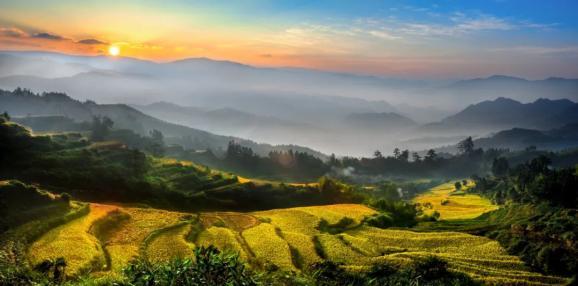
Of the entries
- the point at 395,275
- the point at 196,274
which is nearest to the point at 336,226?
the point at 395,275

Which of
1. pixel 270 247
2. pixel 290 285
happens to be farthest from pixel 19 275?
pixel 270 247

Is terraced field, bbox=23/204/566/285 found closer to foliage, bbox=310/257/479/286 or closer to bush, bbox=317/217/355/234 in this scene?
bush, bbox=317/217/355/234

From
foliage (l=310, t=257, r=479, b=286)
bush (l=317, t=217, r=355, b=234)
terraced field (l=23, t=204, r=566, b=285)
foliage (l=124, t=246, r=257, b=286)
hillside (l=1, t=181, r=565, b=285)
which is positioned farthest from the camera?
bush (l=317, t=217, r=355, b=234)

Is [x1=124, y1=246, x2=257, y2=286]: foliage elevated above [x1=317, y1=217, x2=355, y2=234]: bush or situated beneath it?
elevated above

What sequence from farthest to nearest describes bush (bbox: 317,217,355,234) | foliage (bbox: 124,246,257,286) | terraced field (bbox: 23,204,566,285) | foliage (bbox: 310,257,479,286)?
bush (bbox: 317,217,355,234), terraced field (bbox: 23,204,566,285), foliage (bbox: 310,257,479,286), foliage (bbox: 124,246,257,286)

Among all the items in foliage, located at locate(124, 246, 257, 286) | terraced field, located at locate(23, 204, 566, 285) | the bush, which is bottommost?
the bush

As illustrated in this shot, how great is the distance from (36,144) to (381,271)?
117597 mm

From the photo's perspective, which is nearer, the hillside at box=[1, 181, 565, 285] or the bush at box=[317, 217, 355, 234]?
the hillside at box=[1, 181, 565, 285]

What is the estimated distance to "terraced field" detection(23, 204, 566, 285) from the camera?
57688 mm

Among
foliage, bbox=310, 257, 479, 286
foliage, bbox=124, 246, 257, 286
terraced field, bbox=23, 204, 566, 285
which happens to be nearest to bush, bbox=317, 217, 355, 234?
terraced field, bbox=23, 204, 566, 285

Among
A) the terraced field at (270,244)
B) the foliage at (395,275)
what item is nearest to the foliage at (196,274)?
the foliage at (395,275)

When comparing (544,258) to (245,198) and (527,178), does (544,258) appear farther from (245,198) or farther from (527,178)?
(527,178)

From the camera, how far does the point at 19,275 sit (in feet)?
134

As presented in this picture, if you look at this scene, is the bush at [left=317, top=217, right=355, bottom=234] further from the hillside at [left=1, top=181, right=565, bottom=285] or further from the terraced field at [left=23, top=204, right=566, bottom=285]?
the terraced field at [left=23, top=204, right=566, bottom=285]
